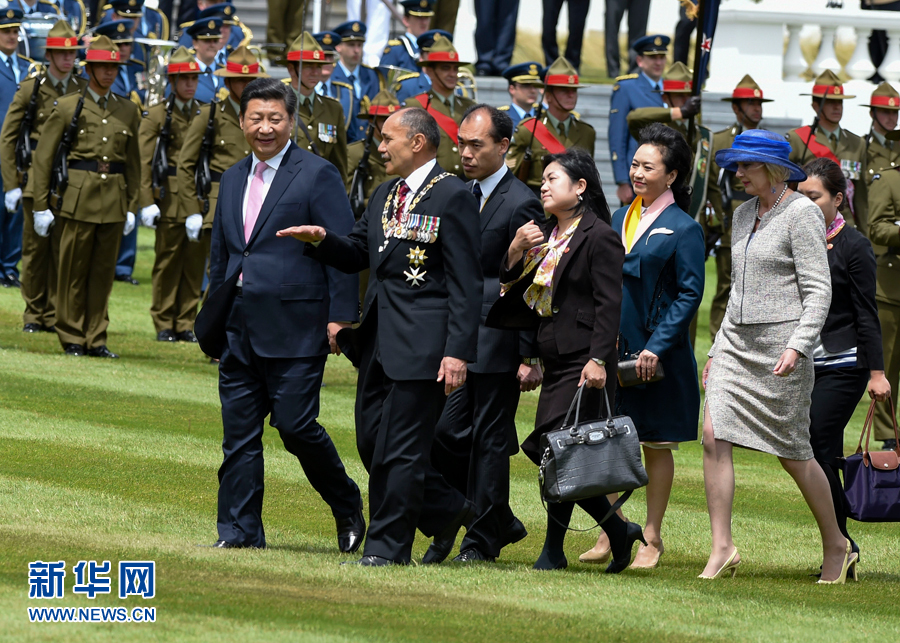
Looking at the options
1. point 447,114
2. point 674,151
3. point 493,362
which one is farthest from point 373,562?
point 447,114

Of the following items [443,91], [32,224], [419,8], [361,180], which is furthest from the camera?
A: [419,8]

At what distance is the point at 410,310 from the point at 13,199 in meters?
8.68

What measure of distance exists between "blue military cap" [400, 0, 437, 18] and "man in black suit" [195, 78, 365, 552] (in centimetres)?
1296

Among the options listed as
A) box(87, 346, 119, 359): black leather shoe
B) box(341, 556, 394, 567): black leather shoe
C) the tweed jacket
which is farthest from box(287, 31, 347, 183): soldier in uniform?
box(341, 556, 394, 567): black leather shoe

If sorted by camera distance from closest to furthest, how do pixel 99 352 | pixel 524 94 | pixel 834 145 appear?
pixel 99 352
pixel 834 145
pixel 524 94

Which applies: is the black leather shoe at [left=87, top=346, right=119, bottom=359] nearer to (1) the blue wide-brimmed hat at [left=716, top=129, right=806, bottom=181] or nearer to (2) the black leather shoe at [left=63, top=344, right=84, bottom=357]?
(2) the black leather shoe at [left=63, top=344, right=84, bottom=357]

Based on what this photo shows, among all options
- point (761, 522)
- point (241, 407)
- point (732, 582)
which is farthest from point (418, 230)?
point (761, 522)

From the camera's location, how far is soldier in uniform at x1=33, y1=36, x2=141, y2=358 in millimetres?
14109

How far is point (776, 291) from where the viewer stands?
7281 mm

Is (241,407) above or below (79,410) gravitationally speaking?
above

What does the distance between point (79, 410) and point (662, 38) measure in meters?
9.02

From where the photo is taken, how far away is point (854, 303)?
26.5 ft

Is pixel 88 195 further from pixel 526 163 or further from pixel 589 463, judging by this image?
pixel 589 463

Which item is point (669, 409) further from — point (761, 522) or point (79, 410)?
point (79, 410)
